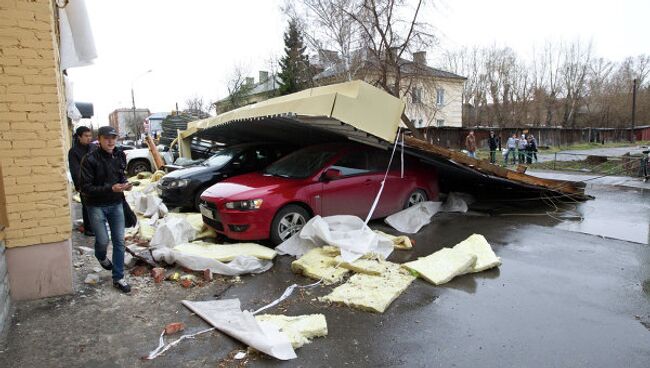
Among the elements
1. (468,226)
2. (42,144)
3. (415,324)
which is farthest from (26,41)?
(468,226)

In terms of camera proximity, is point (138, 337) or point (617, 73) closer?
point (138, 337)

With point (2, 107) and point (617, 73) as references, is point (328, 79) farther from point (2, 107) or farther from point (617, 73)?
point (617, 73)

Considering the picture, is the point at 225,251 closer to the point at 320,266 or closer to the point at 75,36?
the point at 320,266

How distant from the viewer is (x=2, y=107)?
13.0 feet

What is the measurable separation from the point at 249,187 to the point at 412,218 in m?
2.95

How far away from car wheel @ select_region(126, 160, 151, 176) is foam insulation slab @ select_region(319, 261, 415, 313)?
42.0ft

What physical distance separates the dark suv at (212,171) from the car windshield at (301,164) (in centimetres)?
192

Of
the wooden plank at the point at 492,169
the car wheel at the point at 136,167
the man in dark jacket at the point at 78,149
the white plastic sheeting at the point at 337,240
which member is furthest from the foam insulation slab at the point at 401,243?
the car wheel at the point at 136,167

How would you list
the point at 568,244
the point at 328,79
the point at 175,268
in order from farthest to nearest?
the point at 328,79 → the point at 568,244 → the point at 175,268

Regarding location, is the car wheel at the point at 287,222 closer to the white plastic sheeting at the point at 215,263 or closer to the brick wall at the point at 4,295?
the white plastic sheeting at the point at 215,263

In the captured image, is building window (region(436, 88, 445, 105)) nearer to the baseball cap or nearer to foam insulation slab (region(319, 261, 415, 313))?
foam insulation slab (region(319, 261, 415, 313))

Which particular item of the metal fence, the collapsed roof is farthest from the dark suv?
the metal fence

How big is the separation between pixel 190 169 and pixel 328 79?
1951 cm

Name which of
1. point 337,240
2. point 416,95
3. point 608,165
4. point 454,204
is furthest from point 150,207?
point 608,165
